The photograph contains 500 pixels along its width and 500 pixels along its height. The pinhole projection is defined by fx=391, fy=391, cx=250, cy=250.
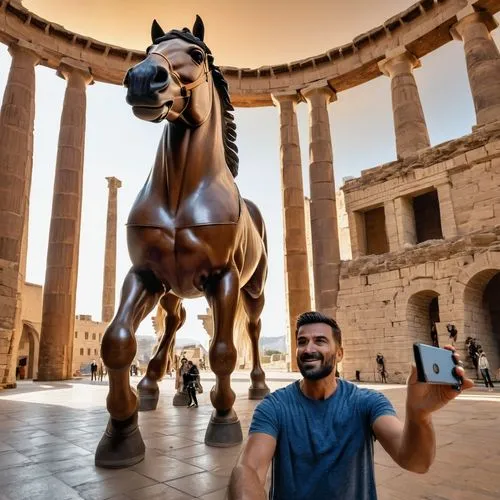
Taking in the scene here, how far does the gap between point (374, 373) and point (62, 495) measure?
14.4m

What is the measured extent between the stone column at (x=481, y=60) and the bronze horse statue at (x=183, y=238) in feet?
53.9

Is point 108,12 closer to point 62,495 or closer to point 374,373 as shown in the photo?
point 374,373

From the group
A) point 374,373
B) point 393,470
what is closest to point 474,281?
point 374,373

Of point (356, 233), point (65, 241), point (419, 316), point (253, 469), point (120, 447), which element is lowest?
point (120, 447)

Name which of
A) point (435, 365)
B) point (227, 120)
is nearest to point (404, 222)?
point (227, 120)

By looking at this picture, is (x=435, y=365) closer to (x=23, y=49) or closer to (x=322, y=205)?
(x=322, y=205)

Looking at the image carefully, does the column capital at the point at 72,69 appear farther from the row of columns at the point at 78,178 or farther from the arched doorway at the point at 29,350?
the arched doorway at the point at 29,350

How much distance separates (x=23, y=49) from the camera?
1948 centimetres

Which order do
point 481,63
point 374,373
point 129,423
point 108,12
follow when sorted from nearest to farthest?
point 129,423 → point 374,373 → point 481,63 → point 108,12

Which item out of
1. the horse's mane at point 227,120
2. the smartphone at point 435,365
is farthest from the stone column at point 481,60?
the smartphone at point 435,365

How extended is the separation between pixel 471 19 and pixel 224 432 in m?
22.4

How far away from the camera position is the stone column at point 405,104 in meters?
19.2

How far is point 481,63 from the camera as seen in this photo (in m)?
17.6

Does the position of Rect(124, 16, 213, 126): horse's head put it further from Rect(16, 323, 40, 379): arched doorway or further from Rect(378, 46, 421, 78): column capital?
Rect(16, 323, 40, 379): arched doorway
